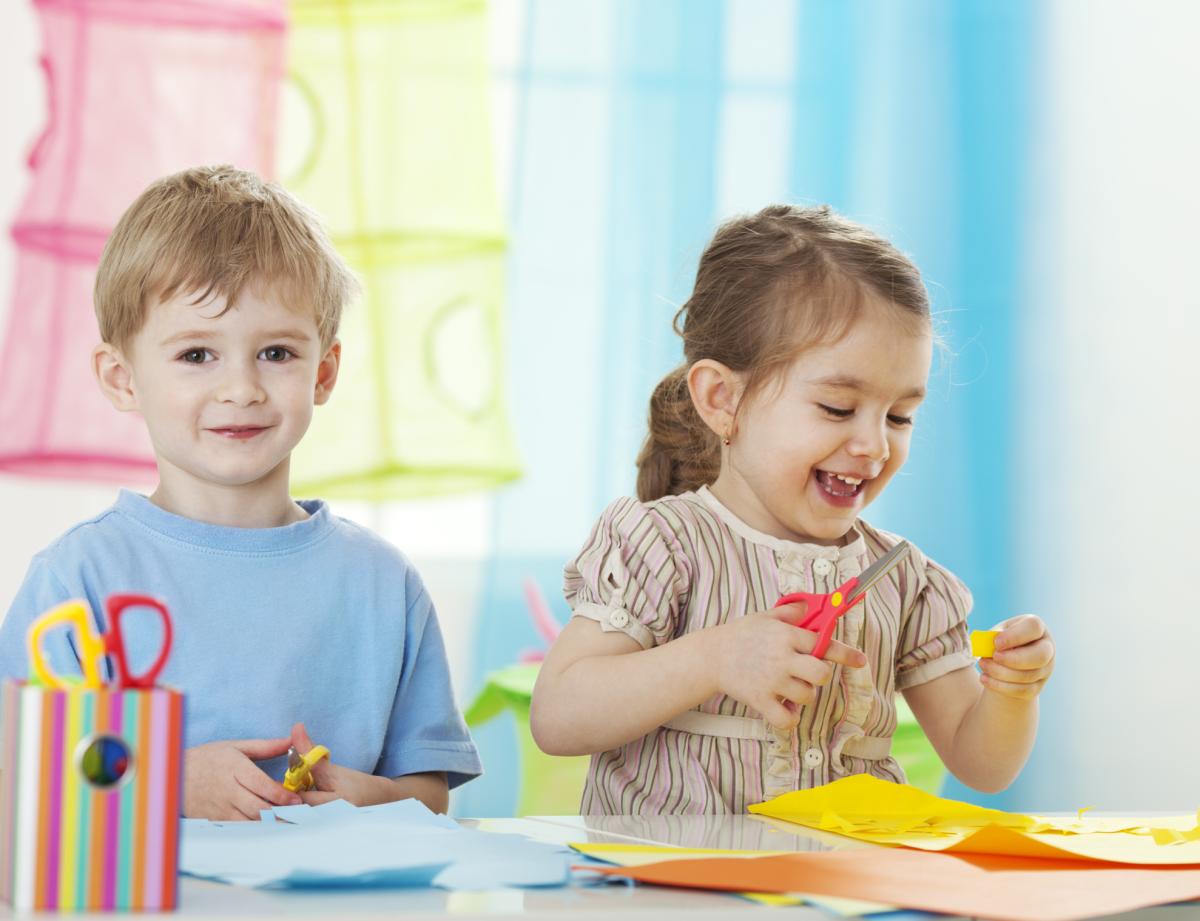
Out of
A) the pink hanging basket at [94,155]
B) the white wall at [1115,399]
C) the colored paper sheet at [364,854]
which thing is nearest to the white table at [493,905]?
the colored paper sheet at [364,854]

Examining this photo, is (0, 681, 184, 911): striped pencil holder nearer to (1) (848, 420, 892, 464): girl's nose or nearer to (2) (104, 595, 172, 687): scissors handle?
(2) (104, 595, 172, 687): scissors handle

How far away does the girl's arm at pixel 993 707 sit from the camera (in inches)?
39.1

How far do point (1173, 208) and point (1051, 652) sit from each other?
1.53 m

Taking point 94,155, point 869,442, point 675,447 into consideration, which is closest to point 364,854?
point 869,442

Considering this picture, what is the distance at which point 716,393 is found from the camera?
1.16 meters

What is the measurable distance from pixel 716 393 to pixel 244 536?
1.26 feet

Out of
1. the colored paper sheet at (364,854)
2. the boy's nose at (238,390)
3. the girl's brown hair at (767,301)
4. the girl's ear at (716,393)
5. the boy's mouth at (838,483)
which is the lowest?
the colored paper sheet at (364,854)

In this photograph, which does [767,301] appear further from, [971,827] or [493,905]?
[493,905]

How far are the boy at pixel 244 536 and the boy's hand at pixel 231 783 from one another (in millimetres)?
41

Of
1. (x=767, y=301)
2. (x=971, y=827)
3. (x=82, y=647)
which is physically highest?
(x=767, y=301)

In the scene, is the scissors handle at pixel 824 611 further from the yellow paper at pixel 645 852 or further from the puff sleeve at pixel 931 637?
the puff sleeve at pixel 931 637

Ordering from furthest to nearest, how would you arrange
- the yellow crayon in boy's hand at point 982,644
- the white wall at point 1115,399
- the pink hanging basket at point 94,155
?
1. the white wall at point 1115,399
2. the pink hanging basket at point 94,155
3. the yellow crayon in boy's hand at point 982,644

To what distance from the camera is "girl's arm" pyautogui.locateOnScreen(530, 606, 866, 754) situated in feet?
2.85

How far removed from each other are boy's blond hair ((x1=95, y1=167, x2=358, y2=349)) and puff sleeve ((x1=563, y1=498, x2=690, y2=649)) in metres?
0.26
